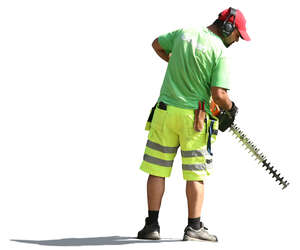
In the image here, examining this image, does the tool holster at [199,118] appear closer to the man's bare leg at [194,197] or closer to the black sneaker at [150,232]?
the man's bare leg at [194,197]

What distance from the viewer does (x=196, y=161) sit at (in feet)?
26.0

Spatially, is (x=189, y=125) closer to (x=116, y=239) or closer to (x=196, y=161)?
(x=196, y=161)

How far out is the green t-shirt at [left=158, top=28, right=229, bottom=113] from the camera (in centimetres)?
783

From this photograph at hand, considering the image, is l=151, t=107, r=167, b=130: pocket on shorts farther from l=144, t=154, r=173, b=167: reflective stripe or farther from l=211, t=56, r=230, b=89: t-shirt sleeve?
l=211, t=56, r=230, b=89: t-shirt sleeve

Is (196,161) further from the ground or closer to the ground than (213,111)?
closer to the ground

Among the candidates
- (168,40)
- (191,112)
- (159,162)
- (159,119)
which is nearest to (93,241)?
(159,162)

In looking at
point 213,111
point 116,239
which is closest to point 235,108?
point 213,111

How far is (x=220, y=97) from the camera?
25.6 ft

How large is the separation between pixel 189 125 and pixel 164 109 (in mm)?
348

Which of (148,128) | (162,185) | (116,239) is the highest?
(148,128)

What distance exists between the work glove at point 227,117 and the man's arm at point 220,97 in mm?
187

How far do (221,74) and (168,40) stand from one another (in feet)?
2.80

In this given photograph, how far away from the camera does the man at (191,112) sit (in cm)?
786

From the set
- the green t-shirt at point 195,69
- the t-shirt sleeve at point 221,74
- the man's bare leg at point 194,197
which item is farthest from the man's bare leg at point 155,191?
the t-shirt sleeve at point 221,74
